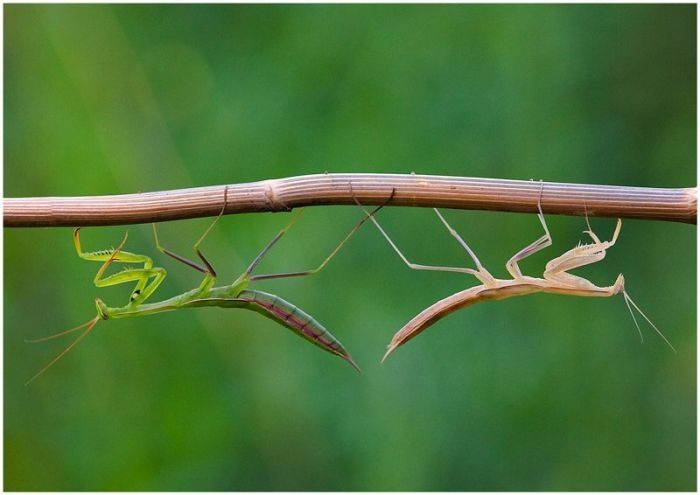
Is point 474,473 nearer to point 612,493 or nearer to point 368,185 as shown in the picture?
point 612,493

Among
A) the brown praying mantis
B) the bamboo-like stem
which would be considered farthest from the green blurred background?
the bamboo-like stem

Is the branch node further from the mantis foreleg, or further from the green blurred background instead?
the green blurred background

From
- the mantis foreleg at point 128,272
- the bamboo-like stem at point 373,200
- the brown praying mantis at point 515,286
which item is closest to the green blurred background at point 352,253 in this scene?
the mantis foreleg at point 128,272

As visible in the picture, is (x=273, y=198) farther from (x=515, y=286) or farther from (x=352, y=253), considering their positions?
(x=352, y=253)

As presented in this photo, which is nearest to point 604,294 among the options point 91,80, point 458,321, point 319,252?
point 458,321

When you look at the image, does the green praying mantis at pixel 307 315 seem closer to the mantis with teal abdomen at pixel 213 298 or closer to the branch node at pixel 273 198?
the mantis with teal abdomen at pixel 213 298

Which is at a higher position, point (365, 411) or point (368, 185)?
point (368, 185)
